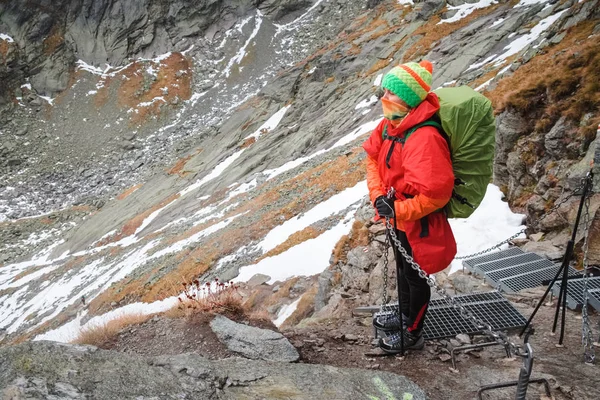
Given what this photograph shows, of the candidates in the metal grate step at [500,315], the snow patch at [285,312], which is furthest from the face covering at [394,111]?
the snow patch at [285,312]

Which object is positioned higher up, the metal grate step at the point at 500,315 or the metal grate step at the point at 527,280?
the metal grate step at the point at 500,315

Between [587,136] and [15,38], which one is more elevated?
[15,38]

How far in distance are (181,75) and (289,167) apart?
46641mm

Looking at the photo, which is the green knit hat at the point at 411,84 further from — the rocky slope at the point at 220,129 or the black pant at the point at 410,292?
the rocky slope at the point at 220,129

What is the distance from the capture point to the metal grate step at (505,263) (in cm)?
679

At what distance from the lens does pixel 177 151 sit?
165 ft

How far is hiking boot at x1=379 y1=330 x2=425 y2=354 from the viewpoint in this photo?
4.52m

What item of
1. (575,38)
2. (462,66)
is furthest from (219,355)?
(462,66)

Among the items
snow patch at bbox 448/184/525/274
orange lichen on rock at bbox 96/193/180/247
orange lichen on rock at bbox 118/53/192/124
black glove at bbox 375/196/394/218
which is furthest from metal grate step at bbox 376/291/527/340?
orange lichen on rock at bbox 118/53/192/124

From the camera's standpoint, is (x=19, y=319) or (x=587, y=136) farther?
(x=19, y=319)

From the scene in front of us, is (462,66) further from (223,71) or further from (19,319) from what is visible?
(223,71)

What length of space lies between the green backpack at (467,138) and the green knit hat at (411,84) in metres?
→ 0.21

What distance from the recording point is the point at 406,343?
4.52 meters

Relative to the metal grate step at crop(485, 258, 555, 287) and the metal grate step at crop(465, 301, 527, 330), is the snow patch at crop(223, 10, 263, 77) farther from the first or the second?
the metal grate step at crop(465, 301, 527, 330)
